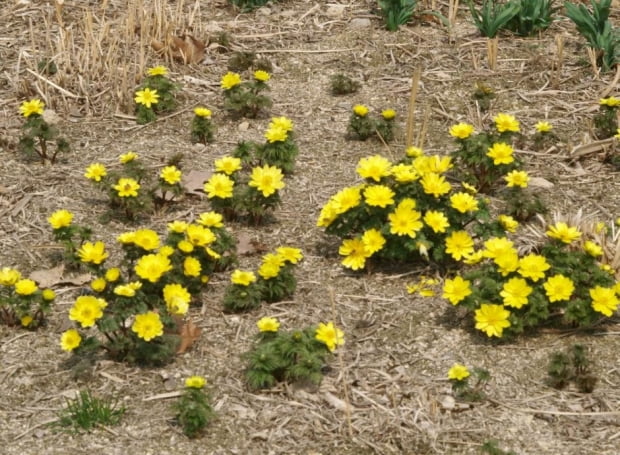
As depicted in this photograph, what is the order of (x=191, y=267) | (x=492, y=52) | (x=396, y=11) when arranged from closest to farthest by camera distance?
(x=191, y=267), (x=492, y=52), (x=396, y=11)

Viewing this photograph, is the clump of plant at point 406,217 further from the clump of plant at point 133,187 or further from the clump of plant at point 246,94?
the clump of plant at point 246,94

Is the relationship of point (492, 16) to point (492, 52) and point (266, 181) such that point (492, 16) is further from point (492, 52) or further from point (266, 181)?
point (266, 181)

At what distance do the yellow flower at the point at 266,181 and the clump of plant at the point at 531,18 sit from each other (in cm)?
265

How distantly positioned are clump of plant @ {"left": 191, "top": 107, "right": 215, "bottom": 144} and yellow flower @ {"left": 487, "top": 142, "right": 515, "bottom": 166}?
1.58 meters

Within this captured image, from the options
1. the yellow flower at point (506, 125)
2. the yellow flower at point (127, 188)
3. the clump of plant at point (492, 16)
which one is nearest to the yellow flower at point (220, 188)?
the yellow flower at point (127, 188)

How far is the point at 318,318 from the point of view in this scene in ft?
15.2

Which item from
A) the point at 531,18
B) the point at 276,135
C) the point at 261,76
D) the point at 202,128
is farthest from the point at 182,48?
the point at 531,18

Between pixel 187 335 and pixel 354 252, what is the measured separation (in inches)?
34.7

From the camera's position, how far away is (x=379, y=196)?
479cm

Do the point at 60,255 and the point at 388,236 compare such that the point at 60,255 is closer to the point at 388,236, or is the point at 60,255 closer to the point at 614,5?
the point at 388,236

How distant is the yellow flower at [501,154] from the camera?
5.32m

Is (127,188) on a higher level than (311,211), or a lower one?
higher

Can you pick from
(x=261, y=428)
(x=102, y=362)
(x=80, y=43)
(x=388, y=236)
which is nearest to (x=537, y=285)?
(x=388, y=236)

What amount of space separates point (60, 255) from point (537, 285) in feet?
7.25
